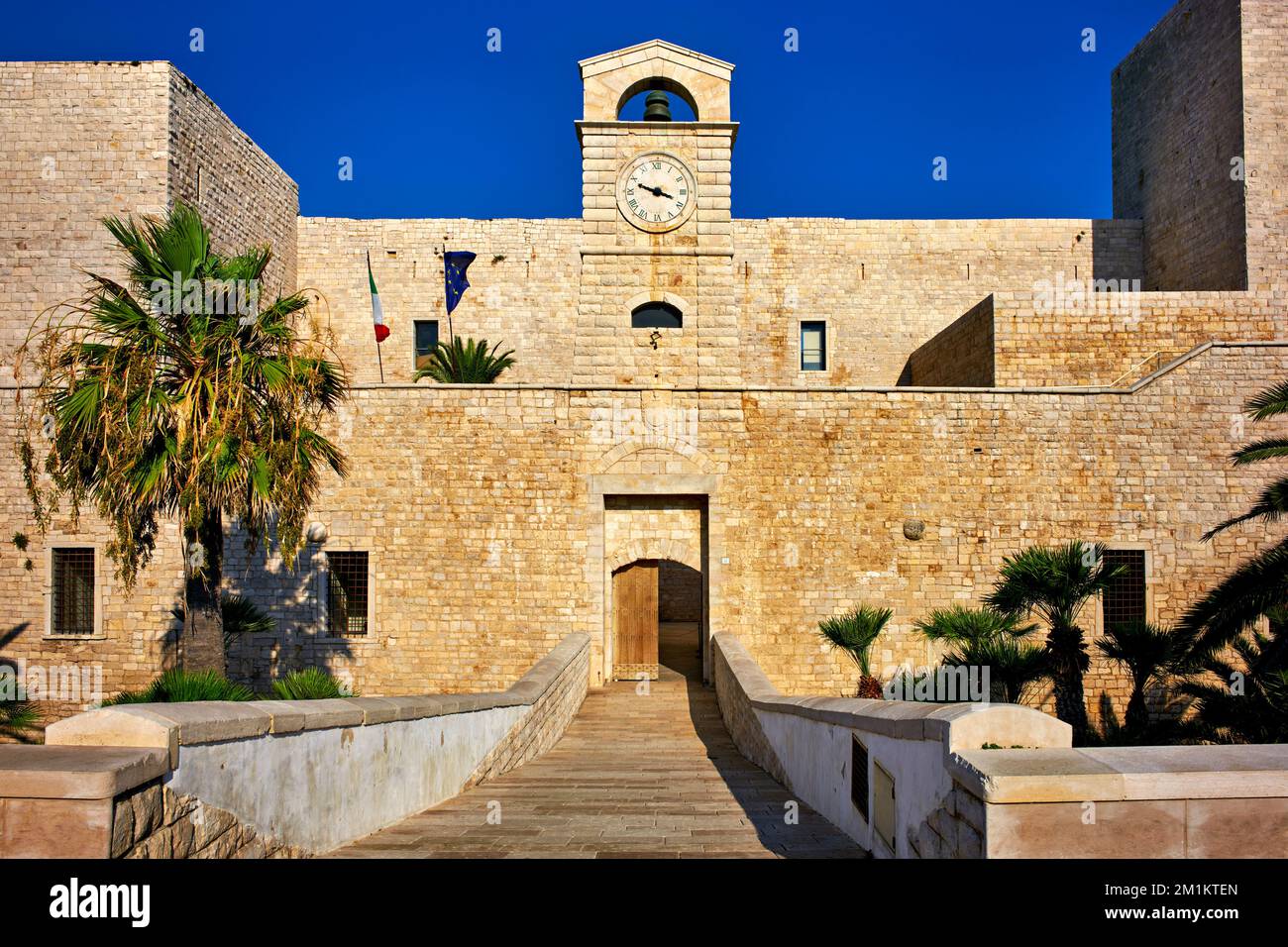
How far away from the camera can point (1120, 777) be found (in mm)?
3383

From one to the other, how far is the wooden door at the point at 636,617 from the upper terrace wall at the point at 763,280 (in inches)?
314

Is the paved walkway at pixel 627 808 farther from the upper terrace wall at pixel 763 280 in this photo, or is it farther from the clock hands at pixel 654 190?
the upper terrace wall at pixel 763 280

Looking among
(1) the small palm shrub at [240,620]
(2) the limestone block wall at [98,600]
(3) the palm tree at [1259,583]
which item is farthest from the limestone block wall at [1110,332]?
(2) the limestone block wall at [98,600]

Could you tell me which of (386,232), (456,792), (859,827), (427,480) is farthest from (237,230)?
(859,827)

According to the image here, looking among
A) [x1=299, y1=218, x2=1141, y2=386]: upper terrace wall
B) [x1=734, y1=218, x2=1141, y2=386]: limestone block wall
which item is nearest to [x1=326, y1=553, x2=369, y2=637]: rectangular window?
[x1=299, y1=218, x2=1141, y2=386]: upper terrace wall

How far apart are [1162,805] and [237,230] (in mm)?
20264

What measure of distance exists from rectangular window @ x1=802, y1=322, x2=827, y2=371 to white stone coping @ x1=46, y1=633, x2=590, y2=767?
17.2 metres

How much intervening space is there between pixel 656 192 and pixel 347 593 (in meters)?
8.34

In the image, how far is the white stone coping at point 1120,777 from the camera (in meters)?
3.38

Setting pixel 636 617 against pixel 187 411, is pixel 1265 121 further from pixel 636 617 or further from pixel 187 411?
pixel 187 411

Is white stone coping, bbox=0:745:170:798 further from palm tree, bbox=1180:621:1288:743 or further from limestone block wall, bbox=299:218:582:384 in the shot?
limestone block wall, bbox=299:218:582:384

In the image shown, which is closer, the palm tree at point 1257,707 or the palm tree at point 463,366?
the palm tree at point 1257,707

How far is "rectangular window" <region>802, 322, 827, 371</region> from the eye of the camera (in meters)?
23.2
